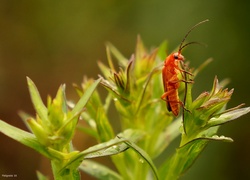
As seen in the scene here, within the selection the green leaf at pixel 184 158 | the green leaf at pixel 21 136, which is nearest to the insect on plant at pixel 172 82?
the green leaf at pixel 184 158

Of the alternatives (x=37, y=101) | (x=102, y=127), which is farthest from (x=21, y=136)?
(x=102, y=127)

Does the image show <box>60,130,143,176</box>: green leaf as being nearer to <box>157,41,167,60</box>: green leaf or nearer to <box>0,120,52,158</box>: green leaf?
<box>0,120,52,158</box>: green leaf

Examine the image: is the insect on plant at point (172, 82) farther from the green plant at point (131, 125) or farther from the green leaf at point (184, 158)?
the green leaf at point (184, 158)

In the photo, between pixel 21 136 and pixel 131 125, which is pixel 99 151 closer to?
pixel 21 136

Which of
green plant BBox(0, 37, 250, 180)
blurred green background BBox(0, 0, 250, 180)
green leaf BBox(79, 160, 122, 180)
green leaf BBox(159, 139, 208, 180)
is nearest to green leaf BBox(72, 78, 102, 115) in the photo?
green plant BBox(0, 37, 250, 180)

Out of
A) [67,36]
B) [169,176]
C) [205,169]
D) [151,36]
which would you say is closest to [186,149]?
[169,176]
